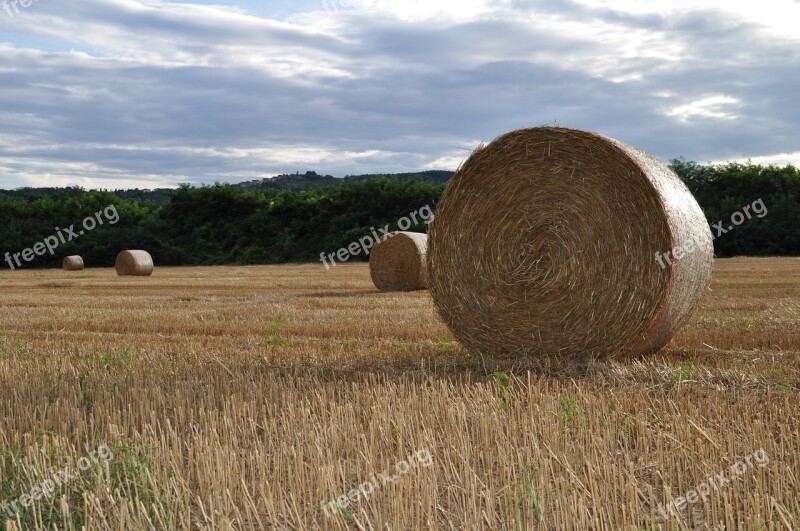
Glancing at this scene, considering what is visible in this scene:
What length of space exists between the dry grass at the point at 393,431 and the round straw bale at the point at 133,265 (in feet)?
54.8

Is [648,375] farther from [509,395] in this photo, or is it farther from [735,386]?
[509,395]

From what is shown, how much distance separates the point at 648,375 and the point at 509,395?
1.47m

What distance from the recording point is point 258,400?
581 cm

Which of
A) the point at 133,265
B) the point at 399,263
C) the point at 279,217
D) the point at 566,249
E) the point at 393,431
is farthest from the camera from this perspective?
the point at 279,217

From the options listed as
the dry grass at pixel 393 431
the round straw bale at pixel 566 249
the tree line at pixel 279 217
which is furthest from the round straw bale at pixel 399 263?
the tree line at pixel 279 217

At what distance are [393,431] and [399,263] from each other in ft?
37.8

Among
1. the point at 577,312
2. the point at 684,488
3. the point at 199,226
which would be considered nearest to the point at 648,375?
the point at 577,312

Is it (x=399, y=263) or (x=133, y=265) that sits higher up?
(x=399, y=263)

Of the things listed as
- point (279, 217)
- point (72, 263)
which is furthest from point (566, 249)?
point (279, 217)

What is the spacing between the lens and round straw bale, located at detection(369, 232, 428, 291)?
16.2 meters

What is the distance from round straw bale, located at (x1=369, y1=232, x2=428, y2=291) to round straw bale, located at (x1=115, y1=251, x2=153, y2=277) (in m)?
11.3

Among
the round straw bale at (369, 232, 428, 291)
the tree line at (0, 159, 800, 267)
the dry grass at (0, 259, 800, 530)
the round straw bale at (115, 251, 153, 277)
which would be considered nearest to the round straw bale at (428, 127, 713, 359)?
the dry grass at (0, 259, 800, 530)

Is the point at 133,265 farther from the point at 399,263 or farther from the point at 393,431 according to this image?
the point at 393,431

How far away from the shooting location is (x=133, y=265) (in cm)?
2542
